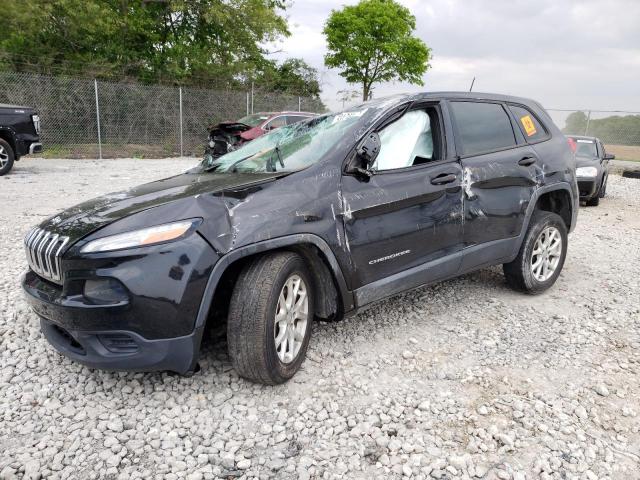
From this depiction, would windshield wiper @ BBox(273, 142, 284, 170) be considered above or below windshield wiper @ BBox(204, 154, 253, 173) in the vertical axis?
above

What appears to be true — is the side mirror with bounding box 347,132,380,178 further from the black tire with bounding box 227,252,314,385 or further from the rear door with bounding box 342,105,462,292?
the black tire with bounding box 227,252,314,385

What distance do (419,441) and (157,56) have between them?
837 inches

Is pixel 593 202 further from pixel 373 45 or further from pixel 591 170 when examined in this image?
pixel 373 45

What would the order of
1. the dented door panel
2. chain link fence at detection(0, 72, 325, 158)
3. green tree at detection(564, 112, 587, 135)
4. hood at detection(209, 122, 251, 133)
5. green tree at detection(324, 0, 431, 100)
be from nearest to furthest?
the dented door panel
hood at detection(209, 122, 251, 133)
chain link fence at detection(0, 72, 325, 158)
green tree at detection(564, 112, 587, 135)
green tree at detection(324, 0, 431, 100)

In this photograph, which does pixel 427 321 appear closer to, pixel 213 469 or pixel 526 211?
pixel 526 211

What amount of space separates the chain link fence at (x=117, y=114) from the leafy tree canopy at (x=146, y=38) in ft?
7.31

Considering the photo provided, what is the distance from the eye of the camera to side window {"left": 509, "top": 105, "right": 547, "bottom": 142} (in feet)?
13.7

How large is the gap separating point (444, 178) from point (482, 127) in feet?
2.42

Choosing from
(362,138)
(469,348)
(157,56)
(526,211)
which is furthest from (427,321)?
(157,56)

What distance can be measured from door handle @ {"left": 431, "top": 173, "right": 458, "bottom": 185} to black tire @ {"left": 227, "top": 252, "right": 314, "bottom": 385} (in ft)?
4.17

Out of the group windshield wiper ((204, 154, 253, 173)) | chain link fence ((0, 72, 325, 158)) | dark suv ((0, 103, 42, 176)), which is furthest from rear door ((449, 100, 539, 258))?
chain link fence ((0, 72, 325, 158))

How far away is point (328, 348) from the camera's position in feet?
10.6

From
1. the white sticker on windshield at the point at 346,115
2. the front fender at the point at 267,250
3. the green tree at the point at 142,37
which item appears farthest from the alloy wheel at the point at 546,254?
the green tree at the point at 142,37

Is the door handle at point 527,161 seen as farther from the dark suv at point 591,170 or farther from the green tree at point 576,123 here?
the green tree at point 576,123
